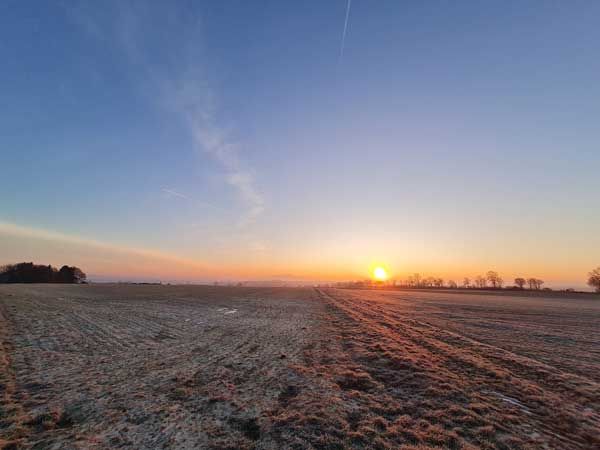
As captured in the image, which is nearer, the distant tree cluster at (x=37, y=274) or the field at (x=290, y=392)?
the field at (x=290, y=392)

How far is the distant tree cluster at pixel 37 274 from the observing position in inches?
4860

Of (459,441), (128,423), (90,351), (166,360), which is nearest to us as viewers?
(459,441)

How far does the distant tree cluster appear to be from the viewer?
4860 inches

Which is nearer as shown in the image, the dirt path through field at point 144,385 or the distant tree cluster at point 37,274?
the dirt path through field at point 144,385

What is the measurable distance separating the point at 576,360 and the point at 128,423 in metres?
18.2

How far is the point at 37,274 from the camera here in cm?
12519

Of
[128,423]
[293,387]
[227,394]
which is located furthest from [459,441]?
[128,423]

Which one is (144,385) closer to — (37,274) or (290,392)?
(290,392)

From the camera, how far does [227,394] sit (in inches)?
334

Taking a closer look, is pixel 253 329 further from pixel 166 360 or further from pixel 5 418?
pixel 5 418

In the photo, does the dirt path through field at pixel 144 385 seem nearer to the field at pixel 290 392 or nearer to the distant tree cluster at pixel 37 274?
the field at pixel 290 392

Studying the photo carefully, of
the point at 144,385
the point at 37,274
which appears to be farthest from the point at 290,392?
the point at 37,274

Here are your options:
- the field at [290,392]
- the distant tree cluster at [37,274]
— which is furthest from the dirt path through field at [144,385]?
the distant tree cluster at [37,274]

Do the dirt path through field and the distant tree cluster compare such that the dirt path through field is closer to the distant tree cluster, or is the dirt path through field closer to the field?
the field
